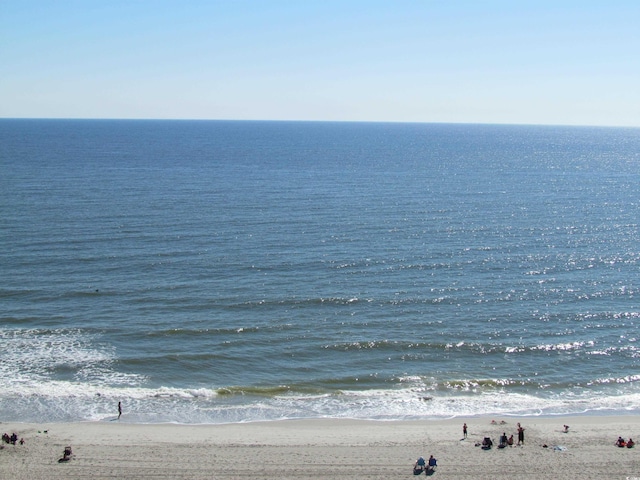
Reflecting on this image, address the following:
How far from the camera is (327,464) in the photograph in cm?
3391

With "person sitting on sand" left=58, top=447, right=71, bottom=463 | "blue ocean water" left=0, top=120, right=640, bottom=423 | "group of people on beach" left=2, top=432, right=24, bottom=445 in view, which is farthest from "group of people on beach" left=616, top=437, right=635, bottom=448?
"group of people on beach" left=2, top=432, right=24, bottom=445

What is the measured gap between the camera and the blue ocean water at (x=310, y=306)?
141 feet

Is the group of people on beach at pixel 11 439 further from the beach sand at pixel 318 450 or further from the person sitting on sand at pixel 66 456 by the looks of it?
the person sitting on sand at pixel 66 456

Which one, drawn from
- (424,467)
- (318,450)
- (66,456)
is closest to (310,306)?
(318,450)

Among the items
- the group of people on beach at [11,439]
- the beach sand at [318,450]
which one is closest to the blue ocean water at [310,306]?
the beach sand at [318,450]

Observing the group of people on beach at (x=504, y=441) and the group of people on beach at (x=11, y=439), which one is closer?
the group of people on beach at (x=11, y=439)

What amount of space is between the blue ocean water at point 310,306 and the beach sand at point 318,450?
195 cm

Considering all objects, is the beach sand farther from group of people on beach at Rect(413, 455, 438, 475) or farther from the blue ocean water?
the blue ocean water

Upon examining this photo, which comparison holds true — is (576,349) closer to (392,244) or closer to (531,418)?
(531,418)

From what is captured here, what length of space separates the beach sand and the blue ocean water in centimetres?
195

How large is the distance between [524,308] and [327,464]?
30.3 m

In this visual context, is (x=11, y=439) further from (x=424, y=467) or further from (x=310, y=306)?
(x=310, y=306)

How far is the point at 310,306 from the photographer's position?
56.4m

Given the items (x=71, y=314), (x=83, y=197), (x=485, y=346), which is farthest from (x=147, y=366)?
(x=83, y=197)
